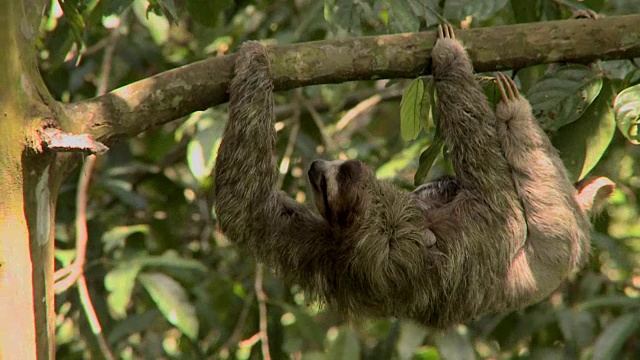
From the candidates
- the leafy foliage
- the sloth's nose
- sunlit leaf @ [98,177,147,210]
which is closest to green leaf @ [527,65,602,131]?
the leafy foliage

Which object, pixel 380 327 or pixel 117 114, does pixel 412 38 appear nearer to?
pixel 117 114

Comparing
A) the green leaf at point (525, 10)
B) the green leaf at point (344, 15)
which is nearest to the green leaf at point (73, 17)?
the green leaf at point (344, 15)

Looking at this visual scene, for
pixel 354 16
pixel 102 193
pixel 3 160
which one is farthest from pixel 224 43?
pixel 3 160

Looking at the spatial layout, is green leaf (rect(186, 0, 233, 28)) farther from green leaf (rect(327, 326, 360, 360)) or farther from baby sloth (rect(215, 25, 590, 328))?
green leaf (rect(327, 326, 360, 360))

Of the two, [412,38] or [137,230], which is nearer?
[412,38]

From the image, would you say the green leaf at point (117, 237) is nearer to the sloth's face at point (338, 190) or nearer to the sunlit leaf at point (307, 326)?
the sunlit leaf at point (307, 326)

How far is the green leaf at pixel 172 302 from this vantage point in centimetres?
554

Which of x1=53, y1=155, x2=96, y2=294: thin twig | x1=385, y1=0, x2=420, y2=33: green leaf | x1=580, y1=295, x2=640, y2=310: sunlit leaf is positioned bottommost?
x1=580, y1=295, x2=640, y2=310: sunlit leaf

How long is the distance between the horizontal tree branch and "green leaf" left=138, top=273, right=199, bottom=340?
1931mm

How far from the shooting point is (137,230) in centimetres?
646

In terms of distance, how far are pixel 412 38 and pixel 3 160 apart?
214 centimetres

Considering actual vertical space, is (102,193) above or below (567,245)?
below

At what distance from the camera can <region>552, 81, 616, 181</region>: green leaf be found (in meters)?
4.59

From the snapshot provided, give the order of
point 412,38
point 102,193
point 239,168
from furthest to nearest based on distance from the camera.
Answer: point 102,193 < point 239,168 < point 412,38
